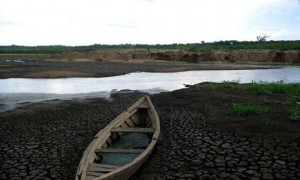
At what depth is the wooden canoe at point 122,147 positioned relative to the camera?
5.84m

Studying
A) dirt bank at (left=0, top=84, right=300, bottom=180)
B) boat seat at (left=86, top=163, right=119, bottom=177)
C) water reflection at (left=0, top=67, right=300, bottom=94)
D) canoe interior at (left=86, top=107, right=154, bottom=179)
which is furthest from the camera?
water reflection at (left=0, top=67, right=300, bottom=94)

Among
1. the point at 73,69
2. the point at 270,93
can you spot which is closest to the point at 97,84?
the point at 270,93

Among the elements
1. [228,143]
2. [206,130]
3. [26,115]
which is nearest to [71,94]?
[26,115]

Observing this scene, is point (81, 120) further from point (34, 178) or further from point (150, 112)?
point (34, 178)

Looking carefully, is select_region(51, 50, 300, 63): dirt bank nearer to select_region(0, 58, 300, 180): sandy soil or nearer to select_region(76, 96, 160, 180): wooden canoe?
select_region(0, 58, 300, 180): sandy soil

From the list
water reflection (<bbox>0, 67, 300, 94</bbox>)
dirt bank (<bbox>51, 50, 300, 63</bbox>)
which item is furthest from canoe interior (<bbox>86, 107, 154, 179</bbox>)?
dirt bank (<bbox>51, 50, 300, 63</bbox>)

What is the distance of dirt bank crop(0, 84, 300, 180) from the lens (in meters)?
6.88

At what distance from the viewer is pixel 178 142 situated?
8.94 m

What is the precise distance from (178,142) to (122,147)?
5.39 ft

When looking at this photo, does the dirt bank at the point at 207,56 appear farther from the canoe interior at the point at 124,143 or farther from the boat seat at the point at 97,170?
the boat seat at the point at 97,170

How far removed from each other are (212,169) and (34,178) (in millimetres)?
3910

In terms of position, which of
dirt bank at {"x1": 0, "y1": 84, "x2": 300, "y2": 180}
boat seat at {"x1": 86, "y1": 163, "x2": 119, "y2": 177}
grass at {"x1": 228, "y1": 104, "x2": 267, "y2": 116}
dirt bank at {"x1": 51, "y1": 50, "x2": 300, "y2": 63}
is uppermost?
dirt bank at {"x1": 51, "y1": 50, "x2": 300, "y2": 63}

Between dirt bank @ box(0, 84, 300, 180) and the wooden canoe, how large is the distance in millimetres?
457

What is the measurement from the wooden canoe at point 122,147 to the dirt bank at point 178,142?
457mm
